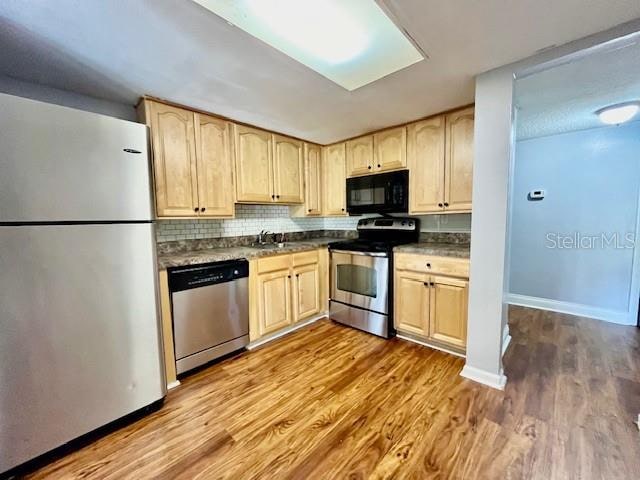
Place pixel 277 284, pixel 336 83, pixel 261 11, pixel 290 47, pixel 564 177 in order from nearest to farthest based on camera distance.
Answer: pixel 261 11 → pixel 290 47 → pixel 336 83 → pixel 277 284 → pixel 564 177

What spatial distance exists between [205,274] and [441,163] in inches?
91.7

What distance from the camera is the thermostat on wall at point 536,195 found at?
3.24m

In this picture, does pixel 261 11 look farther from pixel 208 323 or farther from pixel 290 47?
pixel 208 323

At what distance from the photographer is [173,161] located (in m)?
2.12

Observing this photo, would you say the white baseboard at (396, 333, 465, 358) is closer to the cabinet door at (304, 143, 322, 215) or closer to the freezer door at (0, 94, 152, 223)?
the cabinet door at (304, 143, 322, 215)

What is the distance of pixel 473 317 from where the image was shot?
193cm

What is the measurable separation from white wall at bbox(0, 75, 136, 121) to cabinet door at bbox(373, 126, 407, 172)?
2.36 m

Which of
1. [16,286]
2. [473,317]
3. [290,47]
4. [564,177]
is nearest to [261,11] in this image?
[290,47]

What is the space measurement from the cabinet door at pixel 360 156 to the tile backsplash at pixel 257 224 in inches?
29.3

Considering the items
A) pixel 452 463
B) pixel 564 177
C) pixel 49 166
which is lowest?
pixel 452 463

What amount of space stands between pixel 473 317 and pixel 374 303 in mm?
949

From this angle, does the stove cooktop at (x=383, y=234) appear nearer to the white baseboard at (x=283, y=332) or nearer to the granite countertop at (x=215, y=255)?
the granite countertop at (x=215, y=255)

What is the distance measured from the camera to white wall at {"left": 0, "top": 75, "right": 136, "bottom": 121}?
1748mm

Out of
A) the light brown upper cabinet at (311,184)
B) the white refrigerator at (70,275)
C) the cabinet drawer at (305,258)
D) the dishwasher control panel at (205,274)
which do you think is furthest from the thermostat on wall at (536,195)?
the white refrigerator at (70,275)
